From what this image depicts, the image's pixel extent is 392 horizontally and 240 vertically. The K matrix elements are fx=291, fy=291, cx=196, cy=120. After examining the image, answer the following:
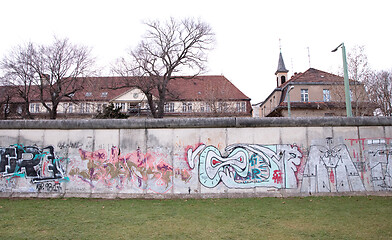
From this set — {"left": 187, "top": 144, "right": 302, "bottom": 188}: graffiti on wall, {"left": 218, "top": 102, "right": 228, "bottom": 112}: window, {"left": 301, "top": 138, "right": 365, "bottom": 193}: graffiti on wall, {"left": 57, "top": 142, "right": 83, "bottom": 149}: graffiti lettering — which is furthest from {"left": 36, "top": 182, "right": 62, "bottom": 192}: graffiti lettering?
{"left": 218, "top": 102, "right": 228, "bottom": 112}: window

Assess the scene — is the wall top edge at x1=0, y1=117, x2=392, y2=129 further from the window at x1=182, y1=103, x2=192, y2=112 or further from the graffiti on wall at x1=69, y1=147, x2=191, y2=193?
the window at x1=182, y1=103, x2=192, y2=112

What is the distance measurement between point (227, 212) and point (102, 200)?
435 centimetres

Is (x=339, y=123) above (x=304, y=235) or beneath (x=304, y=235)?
above

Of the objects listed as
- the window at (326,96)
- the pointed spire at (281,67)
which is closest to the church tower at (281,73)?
the pointed spire at (281,67)

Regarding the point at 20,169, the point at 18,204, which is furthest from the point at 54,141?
the point at 18,204

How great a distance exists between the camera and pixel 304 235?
241 inches

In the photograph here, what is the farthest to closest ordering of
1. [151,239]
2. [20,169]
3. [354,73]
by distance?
[354,73] → [20,169] → [151,239]

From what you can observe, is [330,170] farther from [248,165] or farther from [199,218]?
[199,218]

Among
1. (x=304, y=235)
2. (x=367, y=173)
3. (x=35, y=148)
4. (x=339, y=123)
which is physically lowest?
(x=304, y=235)

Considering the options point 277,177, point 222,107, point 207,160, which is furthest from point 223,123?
point 222,107

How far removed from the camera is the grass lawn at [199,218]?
621 centimetres

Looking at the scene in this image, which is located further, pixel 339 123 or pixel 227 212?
pixel 339 123

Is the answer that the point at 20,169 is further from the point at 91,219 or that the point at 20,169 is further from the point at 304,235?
the point at 304,235

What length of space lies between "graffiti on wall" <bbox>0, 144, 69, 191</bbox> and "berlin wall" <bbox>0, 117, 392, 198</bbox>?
4 cm
